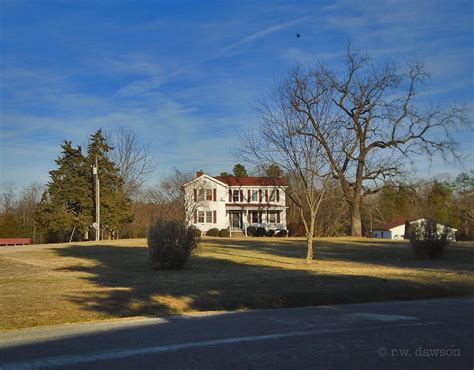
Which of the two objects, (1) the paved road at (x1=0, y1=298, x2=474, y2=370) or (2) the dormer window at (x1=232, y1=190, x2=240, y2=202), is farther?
(2) the dormer window at (x1=232, y1=190, x2=240, y2=202)

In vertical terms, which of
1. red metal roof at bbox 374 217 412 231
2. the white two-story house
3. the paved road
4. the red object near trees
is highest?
the white two-story house

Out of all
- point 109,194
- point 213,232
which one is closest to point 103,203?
point 109,194

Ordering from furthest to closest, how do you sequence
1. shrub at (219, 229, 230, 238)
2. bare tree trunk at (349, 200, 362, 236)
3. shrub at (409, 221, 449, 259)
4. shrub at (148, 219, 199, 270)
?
shrub at (219, 229, 230, 238) → bare tree trunk at (349, 200, 362, 236) → shrub at (409, 221, 449, 259) → shrub at (148, 219, 199, 270)

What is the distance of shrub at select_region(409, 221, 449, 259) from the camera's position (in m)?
23.4

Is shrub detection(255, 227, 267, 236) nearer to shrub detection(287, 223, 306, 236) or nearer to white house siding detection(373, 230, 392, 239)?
shrub detection(287, 223, 306, 236)

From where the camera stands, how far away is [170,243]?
18.6 m

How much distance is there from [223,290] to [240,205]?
50.7 metres

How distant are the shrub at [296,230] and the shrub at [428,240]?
36.6 meters

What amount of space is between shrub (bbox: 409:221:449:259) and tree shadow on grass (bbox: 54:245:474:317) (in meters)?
8.02

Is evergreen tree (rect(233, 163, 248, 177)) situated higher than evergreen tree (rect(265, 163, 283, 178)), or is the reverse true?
evergreen tree (rect(233, 163, 248, 177))

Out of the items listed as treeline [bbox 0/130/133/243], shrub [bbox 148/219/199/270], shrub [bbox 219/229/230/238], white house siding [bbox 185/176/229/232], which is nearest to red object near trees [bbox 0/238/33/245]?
treeline [bbox 0/130/133/243]

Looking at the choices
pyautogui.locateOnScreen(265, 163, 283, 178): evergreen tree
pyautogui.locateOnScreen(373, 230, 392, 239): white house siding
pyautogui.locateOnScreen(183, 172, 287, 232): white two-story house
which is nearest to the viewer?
pyautogui.locateOnScreen(265, 163, 283, 178): evergreen tree

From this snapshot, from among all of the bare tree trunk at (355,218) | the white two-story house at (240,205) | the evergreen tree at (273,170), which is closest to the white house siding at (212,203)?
the white two-story house at (240,205)

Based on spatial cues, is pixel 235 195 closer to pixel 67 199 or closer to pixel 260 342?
pixel 67 199
